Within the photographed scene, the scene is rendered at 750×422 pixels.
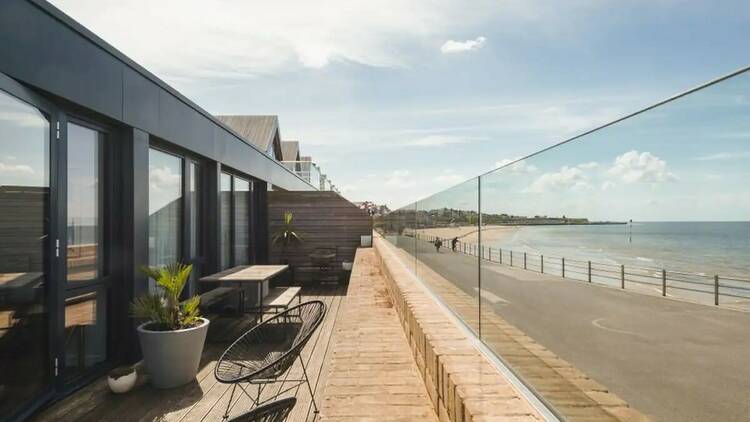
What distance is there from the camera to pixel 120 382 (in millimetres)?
3594

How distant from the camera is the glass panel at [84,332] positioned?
3606 mm

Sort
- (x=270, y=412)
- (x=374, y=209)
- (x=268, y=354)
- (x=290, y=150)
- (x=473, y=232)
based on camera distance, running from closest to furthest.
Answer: (x=270, y=412)
(x=473, y=232)
(x=268, y=354)
(x=374, y=209)
(x=290, y=150)

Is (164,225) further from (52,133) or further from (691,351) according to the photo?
(691,351)

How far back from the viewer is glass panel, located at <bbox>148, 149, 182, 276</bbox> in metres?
4.98

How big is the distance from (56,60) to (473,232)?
3534 millimetres

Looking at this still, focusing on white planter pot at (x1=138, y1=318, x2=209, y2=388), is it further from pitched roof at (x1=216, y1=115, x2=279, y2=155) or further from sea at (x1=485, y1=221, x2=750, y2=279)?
pitched roof at (x1=216, y1=115, x2=279, y2=155)

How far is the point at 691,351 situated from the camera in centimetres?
82

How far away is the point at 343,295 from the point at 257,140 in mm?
8902

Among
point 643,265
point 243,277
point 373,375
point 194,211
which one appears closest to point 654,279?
point 643,265

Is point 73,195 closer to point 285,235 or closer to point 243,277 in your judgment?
point 243,277

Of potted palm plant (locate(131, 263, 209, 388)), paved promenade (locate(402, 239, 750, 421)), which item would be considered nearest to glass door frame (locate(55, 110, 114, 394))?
potted palm plant (locate(131, 263, 209, 388))

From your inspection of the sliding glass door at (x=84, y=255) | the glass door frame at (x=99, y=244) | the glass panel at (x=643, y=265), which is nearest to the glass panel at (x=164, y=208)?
the glass door frame at (x=99, y=244)

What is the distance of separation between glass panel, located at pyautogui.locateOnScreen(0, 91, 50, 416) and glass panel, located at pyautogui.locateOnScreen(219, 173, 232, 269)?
417 cm

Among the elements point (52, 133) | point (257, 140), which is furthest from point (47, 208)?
point (257, 140)
